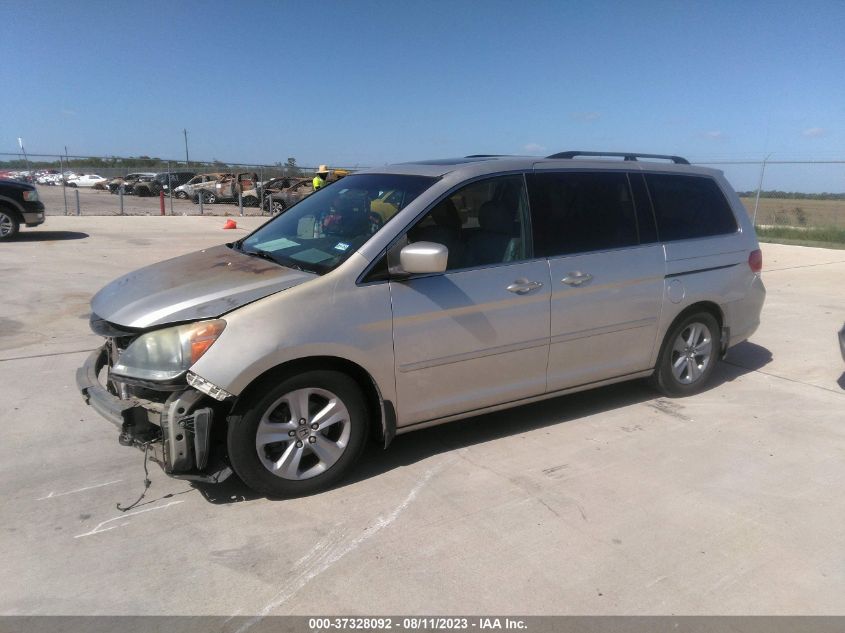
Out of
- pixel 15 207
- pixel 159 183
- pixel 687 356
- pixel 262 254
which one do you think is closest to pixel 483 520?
pixel 262 254

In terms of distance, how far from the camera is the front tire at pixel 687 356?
509 centimetres

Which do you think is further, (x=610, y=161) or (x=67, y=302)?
(x=67, y=302)

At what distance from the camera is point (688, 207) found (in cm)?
515

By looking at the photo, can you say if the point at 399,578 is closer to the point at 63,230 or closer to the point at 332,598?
the point at 332,598

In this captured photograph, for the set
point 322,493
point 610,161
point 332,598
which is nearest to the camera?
point 332,598

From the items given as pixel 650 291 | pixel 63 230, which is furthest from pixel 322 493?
pixel 63 230

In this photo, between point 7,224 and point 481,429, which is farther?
point 7,224

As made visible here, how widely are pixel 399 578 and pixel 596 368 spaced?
2.30 meters

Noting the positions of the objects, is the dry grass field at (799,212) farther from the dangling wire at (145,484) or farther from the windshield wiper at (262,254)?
the dangling wire at (145,484)

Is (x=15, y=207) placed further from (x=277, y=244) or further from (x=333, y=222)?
(x=333, y=222)

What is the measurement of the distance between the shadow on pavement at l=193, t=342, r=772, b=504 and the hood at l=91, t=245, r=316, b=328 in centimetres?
105

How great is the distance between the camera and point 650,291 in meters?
4.76

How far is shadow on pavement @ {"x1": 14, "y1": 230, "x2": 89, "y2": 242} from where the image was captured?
1362cm

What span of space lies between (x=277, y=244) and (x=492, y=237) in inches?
55.8
